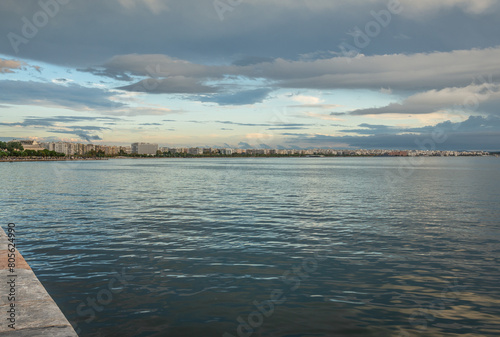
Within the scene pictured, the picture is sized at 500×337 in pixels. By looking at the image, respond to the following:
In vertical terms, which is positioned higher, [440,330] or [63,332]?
[63,332]

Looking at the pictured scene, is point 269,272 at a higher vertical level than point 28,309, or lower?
lower

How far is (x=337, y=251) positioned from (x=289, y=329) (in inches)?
353

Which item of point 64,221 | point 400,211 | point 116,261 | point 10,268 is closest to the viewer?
point 10,268

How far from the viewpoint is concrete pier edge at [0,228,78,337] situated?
804 centimetres

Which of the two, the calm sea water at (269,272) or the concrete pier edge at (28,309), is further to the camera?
the calm sea water at (269,272)

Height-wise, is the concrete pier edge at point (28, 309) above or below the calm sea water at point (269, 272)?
above

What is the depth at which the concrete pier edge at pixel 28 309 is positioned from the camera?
804 centimetres

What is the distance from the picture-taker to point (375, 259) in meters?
17.3

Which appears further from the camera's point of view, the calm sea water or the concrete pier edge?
the calm sea water

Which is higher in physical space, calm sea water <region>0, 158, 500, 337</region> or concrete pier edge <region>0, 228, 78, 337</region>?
concrete pier edge <region>0, 228, 78, 337</region>

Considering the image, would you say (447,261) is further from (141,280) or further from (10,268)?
(10,268)

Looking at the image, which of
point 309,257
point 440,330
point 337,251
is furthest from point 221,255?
point 440,330

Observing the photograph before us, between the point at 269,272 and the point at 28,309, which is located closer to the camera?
the point at 28,309

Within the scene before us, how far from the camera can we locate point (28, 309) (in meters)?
9.33
